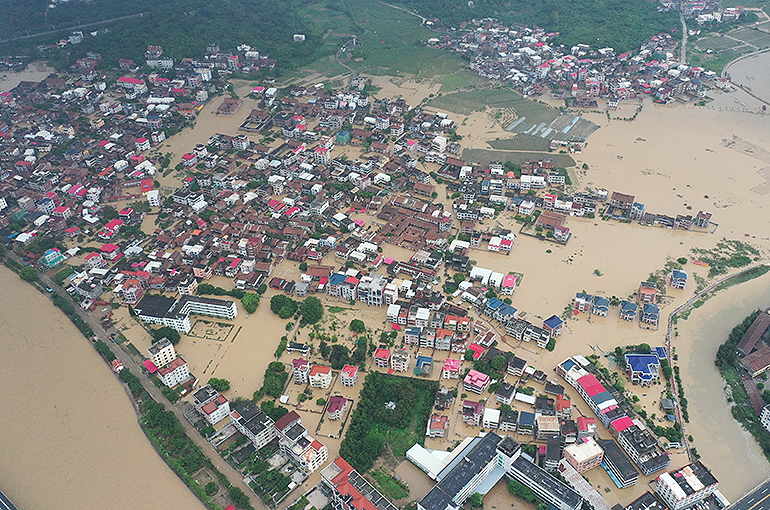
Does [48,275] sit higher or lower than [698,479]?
lower

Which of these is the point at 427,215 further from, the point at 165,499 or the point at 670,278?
the point at 165,499

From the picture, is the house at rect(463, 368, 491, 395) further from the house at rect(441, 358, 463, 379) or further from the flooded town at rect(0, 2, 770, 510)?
the house at rect(441, 358, 463, 379)

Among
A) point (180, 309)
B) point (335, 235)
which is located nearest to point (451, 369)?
Result: point (335, 235)

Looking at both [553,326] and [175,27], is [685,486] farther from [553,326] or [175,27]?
[175,27]

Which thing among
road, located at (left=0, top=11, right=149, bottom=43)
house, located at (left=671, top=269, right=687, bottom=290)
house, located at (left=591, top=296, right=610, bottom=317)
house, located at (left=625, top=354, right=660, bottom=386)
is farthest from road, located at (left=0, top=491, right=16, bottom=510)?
road, located at (left=0, top=11, right=149, bottom=43)

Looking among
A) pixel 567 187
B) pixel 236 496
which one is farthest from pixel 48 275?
pixel 567 187

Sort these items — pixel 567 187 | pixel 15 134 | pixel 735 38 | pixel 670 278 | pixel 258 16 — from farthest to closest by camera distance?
pixel 258 16, pixel 735 38, pixel 15 134, pixel 567 187, pixel 670 278
